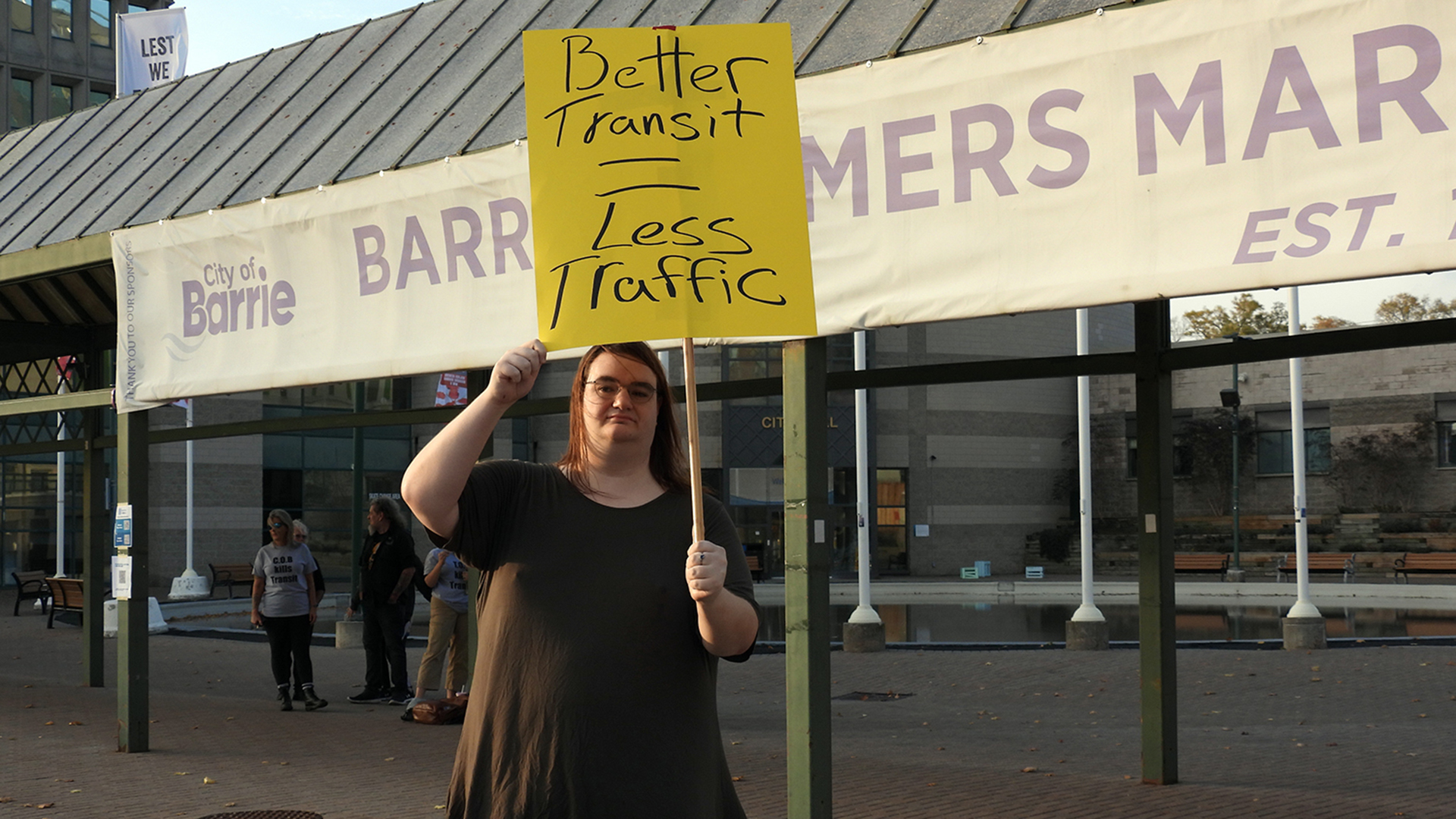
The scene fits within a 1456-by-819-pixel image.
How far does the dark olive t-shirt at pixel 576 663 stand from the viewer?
289 cm

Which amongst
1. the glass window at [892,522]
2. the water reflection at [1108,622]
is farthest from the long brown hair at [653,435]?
the glass window at [892,522]

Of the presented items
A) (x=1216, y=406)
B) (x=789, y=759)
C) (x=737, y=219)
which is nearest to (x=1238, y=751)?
(x=789, y=759)

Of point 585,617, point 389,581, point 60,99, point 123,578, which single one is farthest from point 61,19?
point 585,617

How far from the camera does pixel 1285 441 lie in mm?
45156

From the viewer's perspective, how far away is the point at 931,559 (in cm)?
4253

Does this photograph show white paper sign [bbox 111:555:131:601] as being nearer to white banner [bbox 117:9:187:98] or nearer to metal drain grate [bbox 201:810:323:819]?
metal drain grate [bbox 201:810:323:819]

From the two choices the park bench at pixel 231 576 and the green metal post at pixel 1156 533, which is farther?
the park bench at pixel 231 576

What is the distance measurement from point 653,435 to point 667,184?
791 mm

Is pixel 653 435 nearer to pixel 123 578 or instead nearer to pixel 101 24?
pixel 123 578

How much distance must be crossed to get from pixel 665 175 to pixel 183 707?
11089mm

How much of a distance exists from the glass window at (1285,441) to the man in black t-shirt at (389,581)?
37873 mm

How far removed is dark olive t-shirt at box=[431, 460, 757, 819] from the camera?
289 centimetres

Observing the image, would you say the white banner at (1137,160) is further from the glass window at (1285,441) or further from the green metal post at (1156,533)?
the glass window at (1285,441)

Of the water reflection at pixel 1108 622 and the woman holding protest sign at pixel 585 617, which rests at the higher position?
the woman holding protest sign at pixel 585 617
